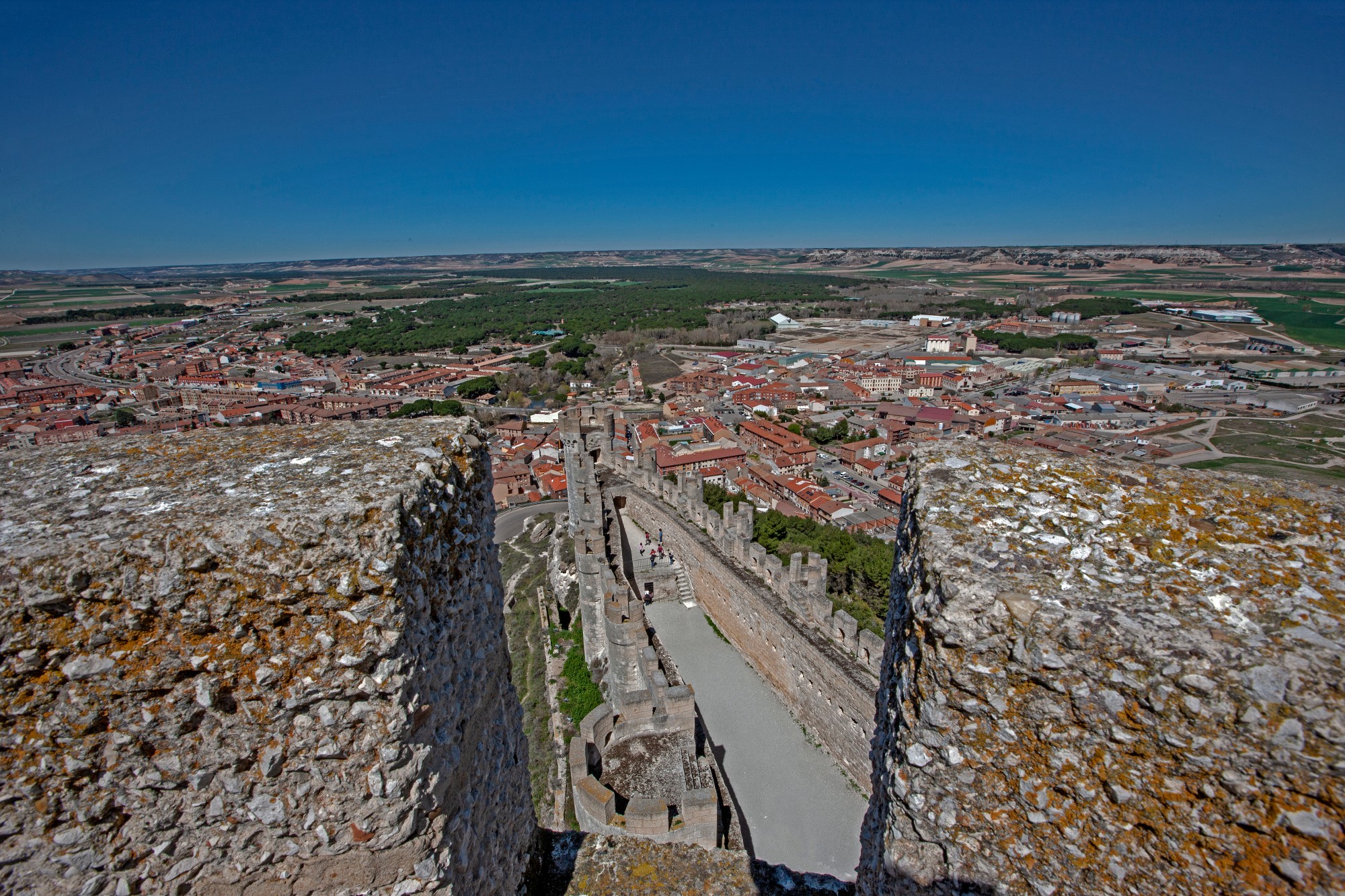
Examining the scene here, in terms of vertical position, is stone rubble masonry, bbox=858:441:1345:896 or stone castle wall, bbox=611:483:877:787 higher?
stone rubble masonry, bbox=858:441:1345:896

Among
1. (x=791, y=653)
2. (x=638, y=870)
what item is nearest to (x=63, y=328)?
(x=791, y=653)

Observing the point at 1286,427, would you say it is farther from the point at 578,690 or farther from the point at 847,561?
the point at 578,690

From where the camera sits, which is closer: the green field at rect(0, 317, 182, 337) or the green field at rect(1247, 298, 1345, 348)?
the green field at rect(1247, 298, 1345, 348)

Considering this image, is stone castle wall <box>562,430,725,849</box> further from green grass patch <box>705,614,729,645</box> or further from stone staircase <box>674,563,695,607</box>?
stone staircase <box>674,563,695,607</box>

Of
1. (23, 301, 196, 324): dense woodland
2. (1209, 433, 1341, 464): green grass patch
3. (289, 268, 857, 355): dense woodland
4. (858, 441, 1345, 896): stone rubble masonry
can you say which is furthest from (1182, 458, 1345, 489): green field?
(23, 301, 196, 324): dense woodland

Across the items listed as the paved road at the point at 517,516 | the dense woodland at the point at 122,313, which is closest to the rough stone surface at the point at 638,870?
the paved road at the point at 517,516
